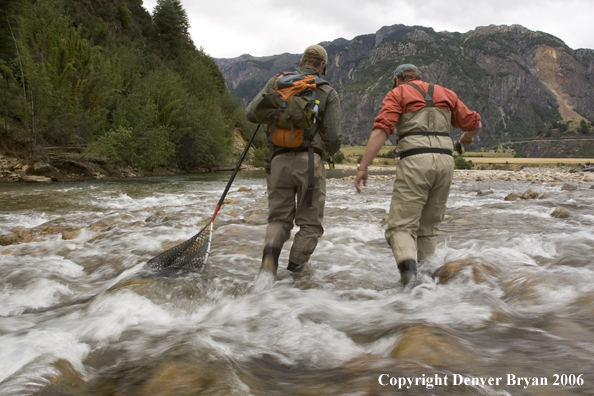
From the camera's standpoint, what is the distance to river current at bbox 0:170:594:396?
6.77 ft

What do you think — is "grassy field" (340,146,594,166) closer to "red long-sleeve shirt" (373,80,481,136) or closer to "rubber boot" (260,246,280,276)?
"red long-sleeve shirt" (373,80,481,136)

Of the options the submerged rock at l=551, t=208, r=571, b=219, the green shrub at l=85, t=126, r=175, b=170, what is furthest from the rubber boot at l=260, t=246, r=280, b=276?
the green shrub at l=85, t=126, r=175, b=170

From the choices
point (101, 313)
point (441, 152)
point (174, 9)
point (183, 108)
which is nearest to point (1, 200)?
point (101, 313)

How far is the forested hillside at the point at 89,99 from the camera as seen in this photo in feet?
71.1

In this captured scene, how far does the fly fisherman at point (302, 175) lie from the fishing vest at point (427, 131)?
78 cm

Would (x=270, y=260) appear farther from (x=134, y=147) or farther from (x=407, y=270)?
(x=134, y=147)

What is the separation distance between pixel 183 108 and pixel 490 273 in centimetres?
3650

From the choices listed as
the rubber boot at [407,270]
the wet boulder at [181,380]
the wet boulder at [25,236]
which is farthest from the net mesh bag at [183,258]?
the wet boulder at [25,236]

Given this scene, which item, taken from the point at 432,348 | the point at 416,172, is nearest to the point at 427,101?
the point at 416,172

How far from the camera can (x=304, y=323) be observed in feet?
9.89

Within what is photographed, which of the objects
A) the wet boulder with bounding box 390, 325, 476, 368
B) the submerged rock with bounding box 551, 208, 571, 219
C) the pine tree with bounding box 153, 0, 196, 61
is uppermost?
the pine tree with bounding box 153, 0, 196, 61

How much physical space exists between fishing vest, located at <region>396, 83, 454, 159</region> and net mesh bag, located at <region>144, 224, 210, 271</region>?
8.68ft

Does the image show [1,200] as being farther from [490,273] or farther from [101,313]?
[490,273]

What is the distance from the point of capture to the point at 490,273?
12.8ft
